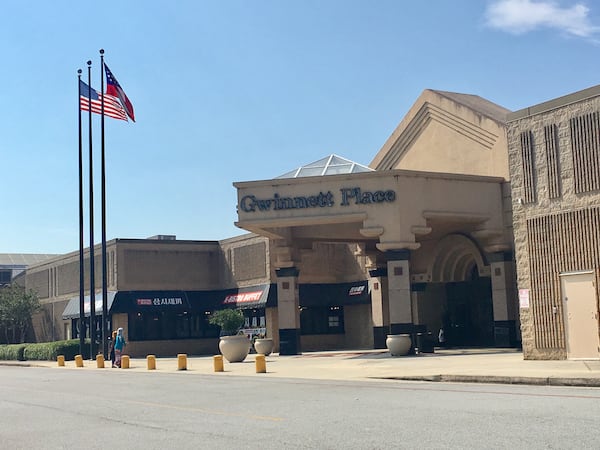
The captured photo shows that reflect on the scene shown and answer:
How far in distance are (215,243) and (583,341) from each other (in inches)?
1204

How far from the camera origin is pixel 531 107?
25.7 meters

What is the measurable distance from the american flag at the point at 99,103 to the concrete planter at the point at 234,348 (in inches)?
577

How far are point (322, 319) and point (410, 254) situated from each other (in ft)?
38.6

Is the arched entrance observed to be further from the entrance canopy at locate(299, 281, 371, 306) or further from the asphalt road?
the asphalt road

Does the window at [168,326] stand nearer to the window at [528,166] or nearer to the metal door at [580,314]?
the window at [528,166]

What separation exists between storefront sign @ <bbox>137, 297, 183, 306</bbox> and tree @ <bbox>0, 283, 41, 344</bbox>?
1428 cm

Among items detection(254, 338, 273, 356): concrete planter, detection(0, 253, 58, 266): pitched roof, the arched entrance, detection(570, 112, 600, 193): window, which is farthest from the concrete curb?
detection(0, 253, 58, 266): pitched roof

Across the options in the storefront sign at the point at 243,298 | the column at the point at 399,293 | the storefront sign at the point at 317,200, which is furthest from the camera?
the storefront sign at the point at 243,298

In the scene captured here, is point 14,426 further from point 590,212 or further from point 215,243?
point 215,243

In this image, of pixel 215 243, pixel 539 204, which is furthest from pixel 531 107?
pixel 215 243

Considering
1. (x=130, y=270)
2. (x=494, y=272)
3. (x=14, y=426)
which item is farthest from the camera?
(x=130, y=270)

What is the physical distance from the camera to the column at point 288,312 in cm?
3806

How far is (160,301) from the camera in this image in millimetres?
48750

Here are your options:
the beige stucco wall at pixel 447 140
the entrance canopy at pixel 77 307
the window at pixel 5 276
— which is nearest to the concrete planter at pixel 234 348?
the beige stucco wall at pixel 447 140
